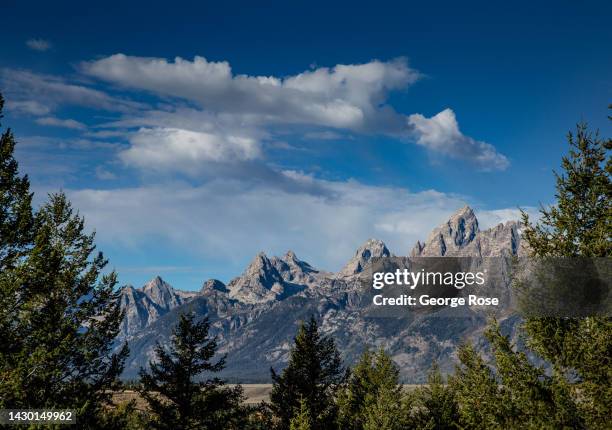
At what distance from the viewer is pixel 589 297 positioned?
15.1 m

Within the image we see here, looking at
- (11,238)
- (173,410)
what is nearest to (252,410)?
(173,410)

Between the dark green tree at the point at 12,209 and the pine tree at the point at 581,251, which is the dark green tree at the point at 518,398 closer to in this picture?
the pine tree at the point at 581,251

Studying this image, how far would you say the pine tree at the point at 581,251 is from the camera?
Answer: 14148 millimetres

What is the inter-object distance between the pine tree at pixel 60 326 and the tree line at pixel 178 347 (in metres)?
0.04

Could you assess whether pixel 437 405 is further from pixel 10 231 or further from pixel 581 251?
pixel 10 231

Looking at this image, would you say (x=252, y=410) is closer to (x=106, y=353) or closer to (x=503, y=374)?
(x=106, y=353)

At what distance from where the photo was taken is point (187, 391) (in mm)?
28125

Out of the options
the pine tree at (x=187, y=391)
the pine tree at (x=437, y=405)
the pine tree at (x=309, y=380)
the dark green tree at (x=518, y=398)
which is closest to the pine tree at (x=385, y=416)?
the pine tree at (x=309, y=380)

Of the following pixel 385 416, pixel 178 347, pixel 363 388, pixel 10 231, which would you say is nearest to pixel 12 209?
pixel 10 231

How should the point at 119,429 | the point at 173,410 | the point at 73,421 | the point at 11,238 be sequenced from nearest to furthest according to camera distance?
1. the point at 11,238
2. the point at 73,421
3. the point at 119,429
4. the point at 173,410

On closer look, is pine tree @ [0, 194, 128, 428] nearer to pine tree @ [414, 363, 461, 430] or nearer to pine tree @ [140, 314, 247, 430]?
pine tree @ [140, 314, 247, 430]

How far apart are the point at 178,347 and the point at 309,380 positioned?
29.8ft

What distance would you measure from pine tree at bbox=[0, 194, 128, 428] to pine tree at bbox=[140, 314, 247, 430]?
554 cm

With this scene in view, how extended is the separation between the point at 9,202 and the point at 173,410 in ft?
49.2
